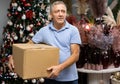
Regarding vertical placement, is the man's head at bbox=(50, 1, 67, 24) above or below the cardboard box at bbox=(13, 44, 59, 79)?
above

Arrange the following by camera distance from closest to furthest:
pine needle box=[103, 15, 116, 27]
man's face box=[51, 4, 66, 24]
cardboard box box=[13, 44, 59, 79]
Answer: cardboard box box=[13, 44, 59, 79] < man's face box=[51, 4, 66, 24] < pine needle box=[103, 15, 116, 27]

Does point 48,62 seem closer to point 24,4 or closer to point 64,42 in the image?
point 64,42

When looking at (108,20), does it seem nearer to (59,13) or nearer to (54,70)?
(59,13)

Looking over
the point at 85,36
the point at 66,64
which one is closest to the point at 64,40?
the point at 66,64

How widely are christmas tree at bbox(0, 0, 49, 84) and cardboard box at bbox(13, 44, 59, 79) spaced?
1.73m

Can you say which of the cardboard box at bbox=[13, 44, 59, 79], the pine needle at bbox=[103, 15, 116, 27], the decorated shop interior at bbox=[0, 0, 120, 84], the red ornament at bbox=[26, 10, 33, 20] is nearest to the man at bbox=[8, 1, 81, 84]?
the cardboard box at bbox=[13, 44, 59, 79]

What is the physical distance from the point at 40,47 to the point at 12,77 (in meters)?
1.89

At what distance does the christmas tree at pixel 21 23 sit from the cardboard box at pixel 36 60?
1.73 metres

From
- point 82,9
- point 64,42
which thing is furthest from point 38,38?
point 82,9

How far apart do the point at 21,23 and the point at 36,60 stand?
184 centimetres

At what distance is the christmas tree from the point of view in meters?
3.64

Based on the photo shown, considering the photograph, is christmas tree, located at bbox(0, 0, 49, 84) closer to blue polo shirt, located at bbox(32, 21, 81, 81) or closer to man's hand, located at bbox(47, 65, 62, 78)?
blue polo shirt, located at bbox(32, 21, 81, 81)

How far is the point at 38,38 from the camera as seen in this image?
86.5 inches

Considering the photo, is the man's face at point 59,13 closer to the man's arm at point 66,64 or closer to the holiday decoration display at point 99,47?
the man's arm at point 66,64
